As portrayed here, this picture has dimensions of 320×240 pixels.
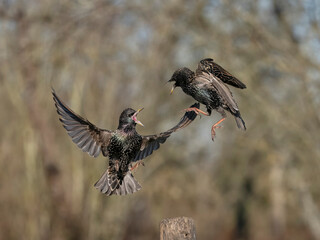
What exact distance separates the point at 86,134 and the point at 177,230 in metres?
1.84

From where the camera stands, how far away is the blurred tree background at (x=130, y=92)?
37.6 feet

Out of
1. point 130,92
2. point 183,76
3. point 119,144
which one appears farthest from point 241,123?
point 130,92

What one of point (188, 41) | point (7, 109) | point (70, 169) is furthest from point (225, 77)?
point (7, 109)

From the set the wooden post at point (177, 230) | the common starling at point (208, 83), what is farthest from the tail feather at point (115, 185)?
the wooden post at point (177, 230)

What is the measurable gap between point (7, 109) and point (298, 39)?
883 cm

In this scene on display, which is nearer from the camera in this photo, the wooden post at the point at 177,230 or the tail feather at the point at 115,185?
the wooden post at the point at 177,230

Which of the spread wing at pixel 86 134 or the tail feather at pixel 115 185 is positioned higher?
the spread wing at pixel 86 134

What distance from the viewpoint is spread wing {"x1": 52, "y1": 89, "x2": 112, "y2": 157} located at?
5.19 meters

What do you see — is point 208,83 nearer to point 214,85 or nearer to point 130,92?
point 214,85

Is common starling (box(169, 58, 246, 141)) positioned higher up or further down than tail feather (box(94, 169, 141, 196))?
higher up

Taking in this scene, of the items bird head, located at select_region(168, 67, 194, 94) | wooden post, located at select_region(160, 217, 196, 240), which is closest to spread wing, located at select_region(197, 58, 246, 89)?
bird head, located at select_region(168, 67, 194, 94)

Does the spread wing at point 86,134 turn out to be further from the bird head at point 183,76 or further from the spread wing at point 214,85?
the spread wing at point 214,85

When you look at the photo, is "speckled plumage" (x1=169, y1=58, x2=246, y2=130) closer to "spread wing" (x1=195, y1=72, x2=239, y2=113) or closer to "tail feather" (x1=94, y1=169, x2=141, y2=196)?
"spread wing" (x1=195, y1=72, x2=239, y2=113)

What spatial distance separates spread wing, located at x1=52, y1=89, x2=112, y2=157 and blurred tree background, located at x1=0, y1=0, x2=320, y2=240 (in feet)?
17.7
